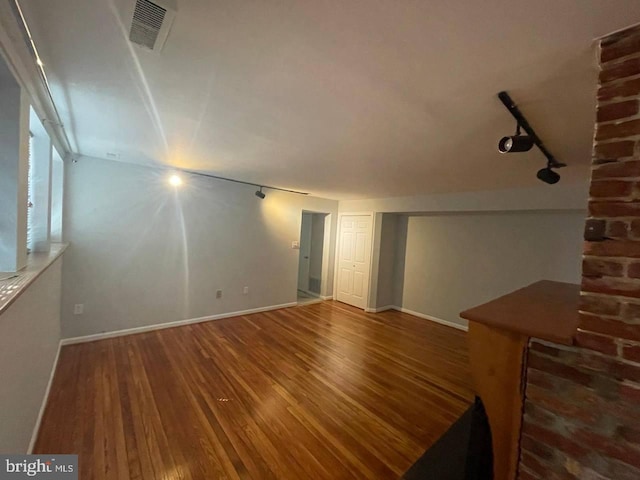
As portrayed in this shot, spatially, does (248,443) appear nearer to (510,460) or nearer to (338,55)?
(510,460)

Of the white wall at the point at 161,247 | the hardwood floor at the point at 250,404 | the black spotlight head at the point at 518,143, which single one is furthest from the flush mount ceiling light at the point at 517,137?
the white wall at the point at 161,247

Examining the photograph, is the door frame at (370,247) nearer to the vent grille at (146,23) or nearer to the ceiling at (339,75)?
the ceiling at (339,75)

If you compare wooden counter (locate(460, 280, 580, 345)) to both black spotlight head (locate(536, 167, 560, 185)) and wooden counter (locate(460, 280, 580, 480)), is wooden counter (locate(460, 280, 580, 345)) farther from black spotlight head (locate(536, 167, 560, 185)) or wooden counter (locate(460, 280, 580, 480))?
black spotlight head (locate(536, 167, 560, 185))

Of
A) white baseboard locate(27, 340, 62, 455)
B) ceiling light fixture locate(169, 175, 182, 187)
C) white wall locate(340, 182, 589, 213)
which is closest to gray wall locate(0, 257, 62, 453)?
white baseboard locate(27, 340, 62, 455)

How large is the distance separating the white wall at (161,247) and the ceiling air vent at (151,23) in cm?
290

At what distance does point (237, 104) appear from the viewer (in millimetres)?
1653

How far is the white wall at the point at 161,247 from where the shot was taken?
317cm

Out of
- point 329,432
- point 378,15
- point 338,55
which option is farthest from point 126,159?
point 329,432

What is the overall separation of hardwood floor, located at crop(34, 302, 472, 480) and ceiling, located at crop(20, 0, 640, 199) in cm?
234

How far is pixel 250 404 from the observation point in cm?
223

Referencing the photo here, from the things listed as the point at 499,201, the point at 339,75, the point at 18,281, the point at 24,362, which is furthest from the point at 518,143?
the point at 24,362

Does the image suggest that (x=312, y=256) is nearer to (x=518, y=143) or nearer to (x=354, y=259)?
(x=354, y=259)

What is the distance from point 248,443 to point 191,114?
241 cm

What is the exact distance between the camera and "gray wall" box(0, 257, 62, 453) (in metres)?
1.22
